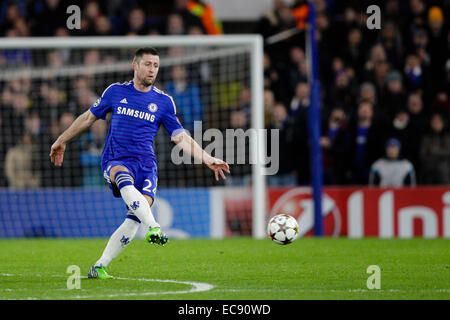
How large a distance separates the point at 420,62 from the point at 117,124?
9476 mm

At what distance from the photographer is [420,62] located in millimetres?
→ 16844

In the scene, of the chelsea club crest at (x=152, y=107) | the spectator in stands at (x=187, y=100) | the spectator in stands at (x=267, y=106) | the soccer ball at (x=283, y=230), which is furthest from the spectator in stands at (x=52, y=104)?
the chelsea club crest at (x=152, y=107)

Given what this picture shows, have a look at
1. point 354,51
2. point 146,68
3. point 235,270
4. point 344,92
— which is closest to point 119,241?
point 235,270

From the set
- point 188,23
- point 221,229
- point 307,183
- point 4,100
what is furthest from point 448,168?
point 4,100

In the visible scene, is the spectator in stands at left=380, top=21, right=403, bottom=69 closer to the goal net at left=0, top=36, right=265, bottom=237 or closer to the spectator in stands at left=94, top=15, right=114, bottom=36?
the goal net at left=0, top=36, right=265, bottom=237

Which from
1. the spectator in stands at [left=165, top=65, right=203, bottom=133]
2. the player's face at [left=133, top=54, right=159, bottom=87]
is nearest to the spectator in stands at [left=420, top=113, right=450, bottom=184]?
the spectator in stands at [left=165, top=65, right=203, bottom=133]

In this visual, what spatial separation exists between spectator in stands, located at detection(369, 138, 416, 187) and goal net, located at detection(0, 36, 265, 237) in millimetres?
2150

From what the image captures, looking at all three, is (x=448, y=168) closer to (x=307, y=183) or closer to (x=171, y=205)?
(x=307, y=183)

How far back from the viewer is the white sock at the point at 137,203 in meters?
8.05

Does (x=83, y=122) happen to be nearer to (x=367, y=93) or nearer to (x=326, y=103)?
(x=367, y=93)

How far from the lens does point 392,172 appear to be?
1573 centimetres

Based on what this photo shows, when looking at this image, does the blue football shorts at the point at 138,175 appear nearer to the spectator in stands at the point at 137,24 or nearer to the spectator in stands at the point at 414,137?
the spectator in stands at the point at 414,137

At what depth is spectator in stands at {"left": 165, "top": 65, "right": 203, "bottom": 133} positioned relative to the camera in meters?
15.9
